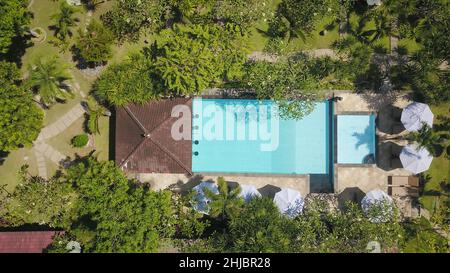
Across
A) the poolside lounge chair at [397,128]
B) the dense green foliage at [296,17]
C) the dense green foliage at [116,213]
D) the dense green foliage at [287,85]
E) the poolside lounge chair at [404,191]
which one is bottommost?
the dense green foliage at [116,213]

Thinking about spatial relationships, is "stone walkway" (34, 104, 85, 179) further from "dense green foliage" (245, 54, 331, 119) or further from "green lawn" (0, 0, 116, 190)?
"dense green foliage" (245, 54, 331, 119)

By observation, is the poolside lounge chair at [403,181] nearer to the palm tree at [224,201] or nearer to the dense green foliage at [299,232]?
the dense green foliage at [299,232]

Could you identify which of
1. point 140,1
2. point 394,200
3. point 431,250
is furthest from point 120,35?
point 431,250

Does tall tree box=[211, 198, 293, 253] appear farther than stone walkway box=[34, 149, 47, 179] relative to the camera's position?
No

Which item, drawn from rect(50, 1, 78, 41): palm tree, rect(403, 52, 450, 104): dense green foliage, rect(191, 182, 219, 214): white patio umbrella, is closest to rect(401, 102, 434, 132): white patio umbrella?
rect(403, 52, 450, 104): dense green foliage

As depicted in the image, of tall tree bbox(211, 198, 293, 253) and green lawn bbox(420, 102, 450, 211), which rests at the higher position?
green lawn bbox(420, 102, 450, 211)

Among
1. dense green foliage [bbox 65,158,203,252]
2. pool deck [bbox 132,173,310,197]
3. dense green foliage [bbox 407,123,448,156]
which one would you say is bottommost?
dense green foliage [bbox 65,158,203,252]

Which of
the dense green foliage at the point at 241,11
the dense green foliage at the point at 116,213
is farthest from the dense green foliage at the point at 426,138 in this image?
the dense green foliage at the point at 116,213
